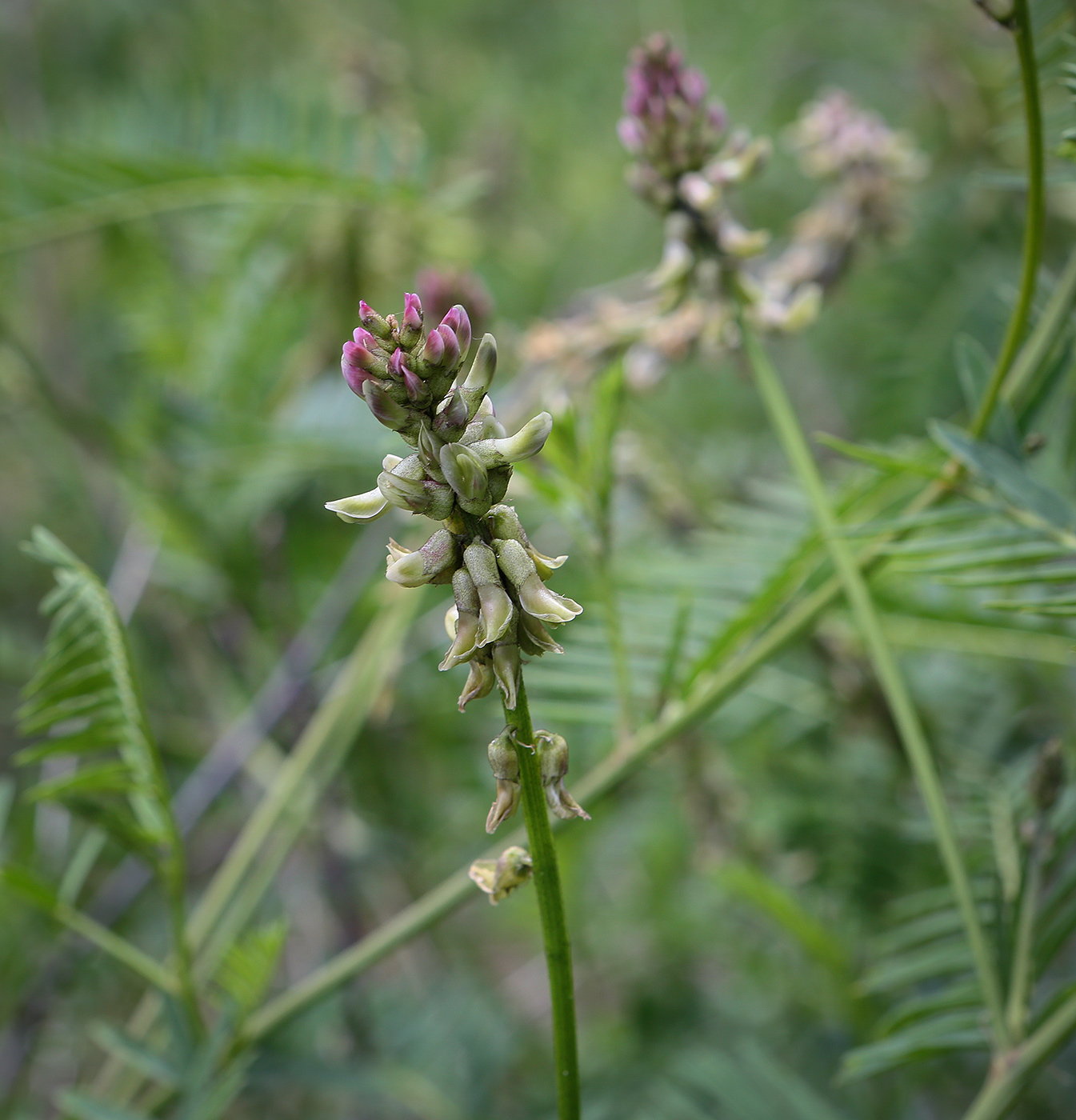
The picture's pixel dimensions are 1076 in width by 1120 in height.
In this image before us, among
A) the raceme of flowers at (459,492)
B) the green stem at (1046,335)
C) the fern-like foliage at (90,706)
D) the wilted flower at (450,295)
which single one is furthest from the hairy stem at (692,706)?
the wilted flower at (450,295)

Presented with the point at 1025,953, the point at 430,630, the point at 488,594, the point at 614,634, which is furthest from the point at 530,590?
the point at 430,630

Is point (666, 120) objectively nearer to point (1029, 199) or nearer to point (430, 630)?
point (1029, 199)

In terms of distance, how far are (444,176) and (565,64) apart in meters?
1.01

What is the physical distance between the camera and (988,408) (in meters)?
0.53

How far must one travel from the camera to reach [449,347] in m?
0.33

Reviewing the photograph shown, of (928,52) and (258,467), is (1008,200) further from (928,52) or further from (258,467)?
(258,467)

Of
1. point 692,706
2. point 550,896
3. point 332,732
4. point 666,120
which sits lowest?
point 550,896

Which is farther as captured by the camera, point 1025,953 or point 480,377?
point 1025,953

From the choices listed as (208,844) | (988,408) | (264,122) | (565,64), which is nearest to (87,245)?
(264,122)

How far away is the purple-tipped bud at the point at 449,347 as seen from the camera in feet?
1.08

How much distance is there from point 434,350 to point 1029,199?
31cm

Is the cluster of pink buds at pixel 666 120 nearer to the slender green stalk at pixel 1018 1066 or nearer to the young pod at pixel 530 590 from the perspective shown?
the young pod at pixel 530 590

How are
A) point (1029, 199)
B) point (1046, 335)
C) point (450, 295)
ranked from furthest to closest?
point (450, 295) < point (1046, 335) < point (1029, 199)

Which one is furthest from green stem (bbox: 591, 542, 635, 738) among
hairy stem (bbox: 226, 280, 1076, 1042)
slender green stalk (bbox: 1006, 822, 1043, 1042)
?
slender green stalk (bbox: 1006, 822, 1043, 1042)
